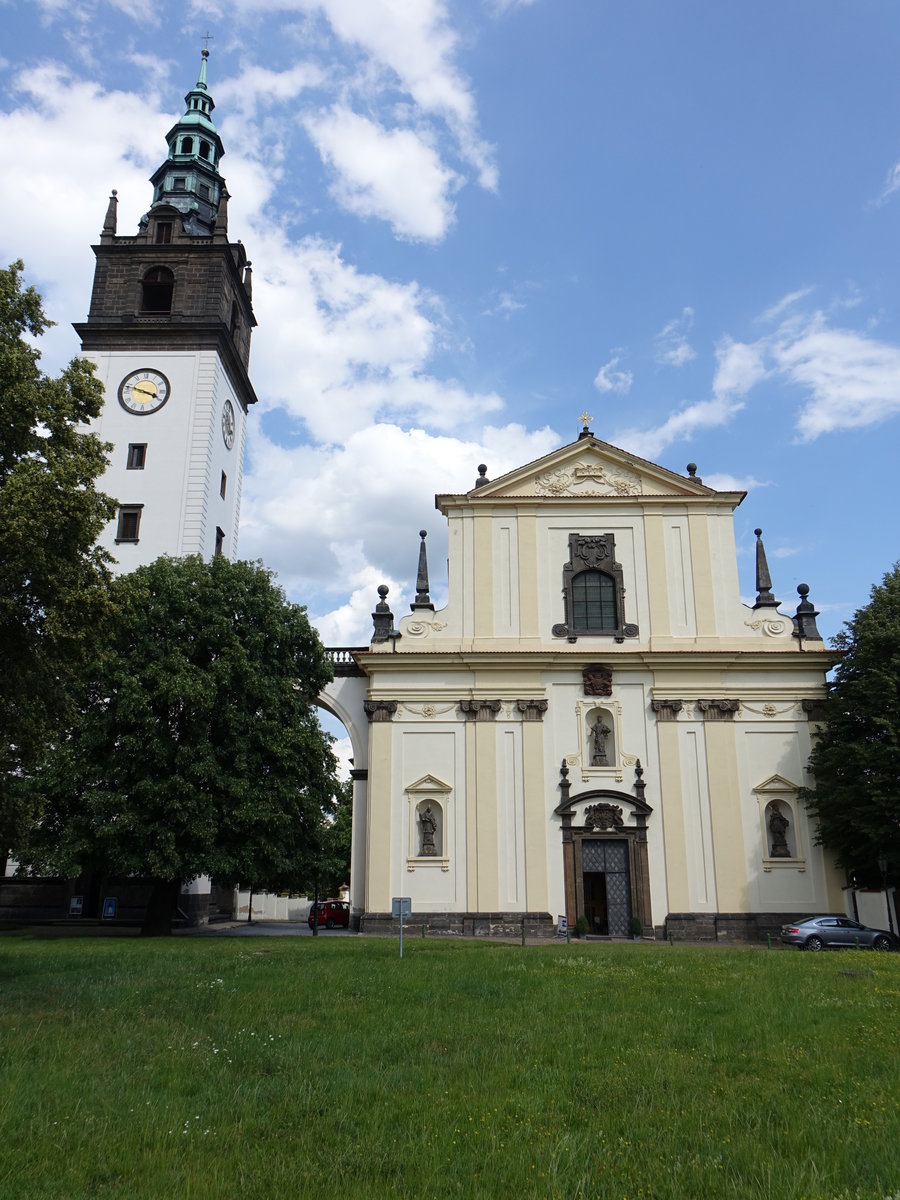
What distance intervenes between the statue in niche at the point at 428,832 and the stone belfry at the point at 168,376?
13.7 metres

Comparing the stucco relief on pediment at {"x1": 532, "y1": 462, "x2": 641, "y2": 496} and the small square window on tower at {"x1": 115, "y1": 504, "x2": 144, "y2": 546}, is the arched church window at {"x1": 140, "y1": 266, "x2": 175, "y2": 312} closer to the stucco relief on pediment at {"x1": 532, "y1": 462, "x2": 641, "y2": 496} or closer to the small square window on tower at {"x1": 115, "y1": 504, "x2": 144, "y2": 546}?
the small square window on tower at {"x1": 115, "y1": 504, "x2": 144, "y2": 546}

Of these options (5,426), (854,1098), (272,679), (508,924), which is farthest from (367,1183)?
(508,924)

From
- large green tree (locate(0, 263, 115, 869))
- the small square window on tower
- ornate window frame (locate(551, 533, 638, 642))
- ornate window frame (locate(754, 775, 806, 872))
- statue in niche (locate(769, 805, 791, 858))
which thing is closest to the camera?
large green tree (locate(0, 263, 115, 869))

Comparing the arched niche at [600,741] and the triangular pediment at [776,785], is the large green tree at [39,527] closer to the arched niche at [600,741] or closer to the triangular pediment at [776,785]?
the arched niche at [600,741]

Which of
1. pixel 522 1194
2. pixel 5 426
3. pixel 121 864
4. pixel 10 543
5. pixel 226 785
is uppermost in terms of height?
pixel 5 426

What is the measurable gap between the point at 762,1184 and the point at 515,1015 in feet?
19.8

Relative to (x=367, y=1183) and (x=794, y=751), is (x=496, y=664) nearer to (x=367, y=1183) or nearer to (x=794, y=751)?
(x=794, y=751)

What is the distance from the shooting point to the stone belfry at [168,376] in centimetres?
3809

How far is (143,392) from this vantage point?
131 feet

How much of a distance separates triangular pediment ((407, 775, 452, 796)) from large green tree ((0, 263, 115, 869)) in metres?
18.6

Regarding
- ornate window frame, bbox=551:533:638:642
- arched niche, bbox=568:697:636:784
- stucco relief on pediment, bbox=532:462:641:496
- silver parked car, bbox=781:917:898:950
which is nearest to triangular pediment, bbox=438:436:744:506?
stucco relief on pediment, bbox=532:462:641:496

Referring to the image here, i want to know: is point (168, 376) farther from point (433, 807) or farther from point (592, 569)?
point (433, 807)

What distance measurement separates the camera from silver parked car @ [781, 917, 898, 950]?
27.8 meters

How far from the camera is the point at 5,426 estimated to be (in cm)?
→ 1431
